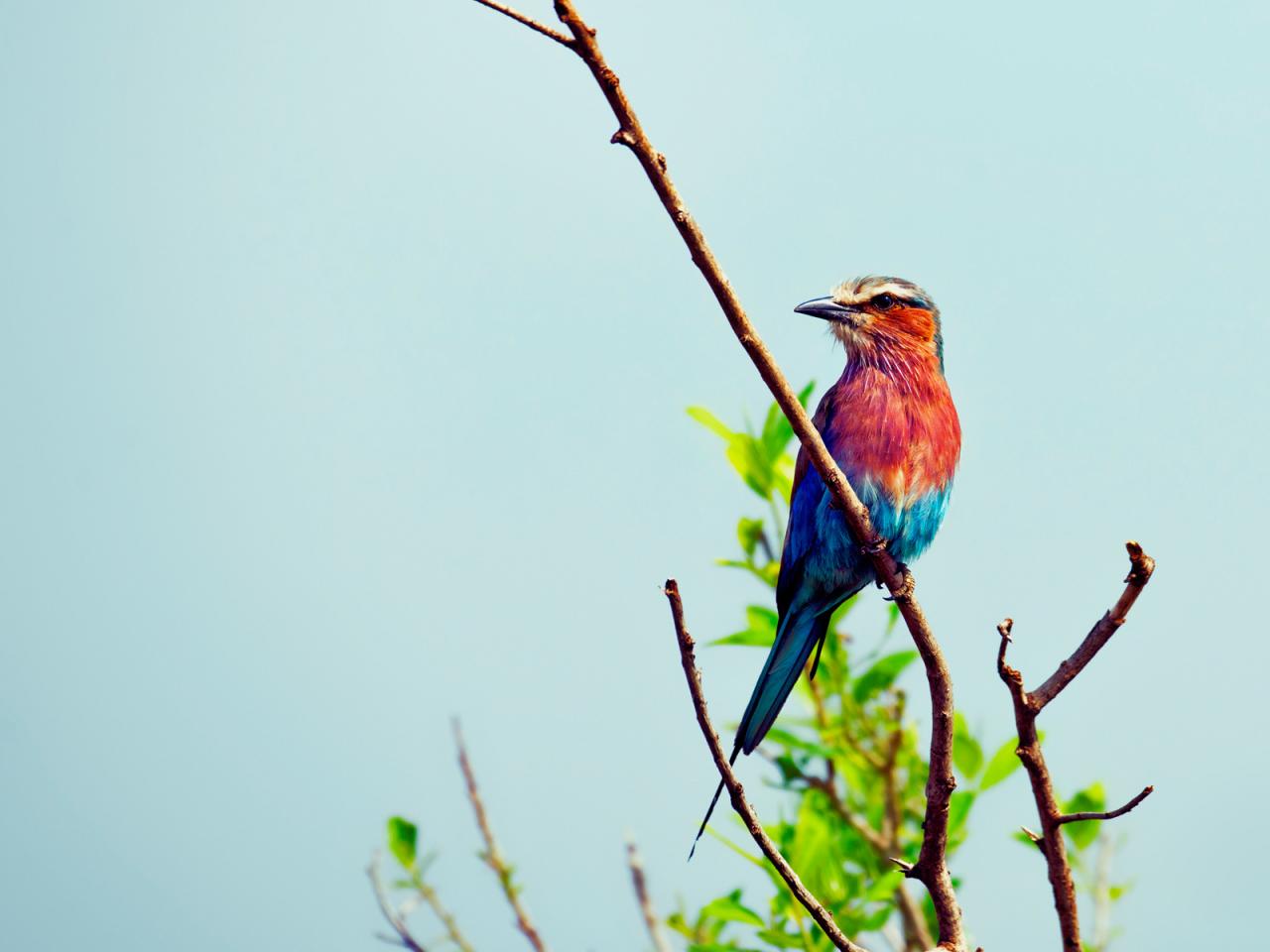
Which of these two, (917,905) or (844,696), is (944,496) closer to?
(844,696)

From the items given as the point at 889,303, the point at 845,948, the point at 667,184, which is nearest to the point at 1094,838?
the point at 889,303

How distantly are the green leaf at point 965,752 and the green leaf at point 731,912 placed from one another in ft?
3.33

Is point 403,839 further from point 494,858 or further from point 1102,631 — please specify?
point 1102,631

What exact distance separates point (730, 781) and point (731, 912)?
1.29 meters

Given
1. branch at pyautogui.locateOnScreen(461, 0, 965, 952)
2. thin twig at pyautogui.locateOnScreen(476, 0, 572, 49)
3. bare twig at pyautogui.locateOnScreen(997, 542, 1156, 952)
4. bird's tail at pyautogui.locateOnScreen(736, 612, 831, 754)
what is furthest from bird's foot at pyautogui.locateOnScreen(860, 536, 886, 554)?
thin twig at pyautogui.locateOnScreen(476, 0, 572, 49)

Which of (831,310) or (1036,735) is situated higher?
(831,310)

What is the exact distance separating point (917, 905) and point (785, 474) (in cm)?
141

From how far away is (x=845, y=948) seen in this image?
262 cm

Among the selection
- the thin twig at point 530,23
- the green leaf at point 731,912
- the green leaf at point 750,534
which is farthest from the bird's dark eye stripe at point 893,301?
the thin twig at point 530,23

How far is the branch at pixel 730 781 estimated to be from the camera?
2592 mm

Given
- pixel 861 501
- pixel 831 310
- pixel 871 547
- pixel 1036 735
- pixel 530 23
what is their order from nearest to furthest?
pixel 530 23 → pixel 1036 735 → pixel 871 547 → pixel 861 501 → pixel 831 310

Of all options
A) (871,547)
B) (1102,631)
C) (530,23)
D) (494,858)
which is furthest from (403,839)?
(530,23)

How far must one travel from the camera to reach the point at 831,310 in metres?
4.90

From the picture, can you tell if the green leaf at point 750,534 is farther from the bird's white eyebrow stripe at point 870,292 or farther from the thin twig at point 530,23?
the thin twig at point 530,23
